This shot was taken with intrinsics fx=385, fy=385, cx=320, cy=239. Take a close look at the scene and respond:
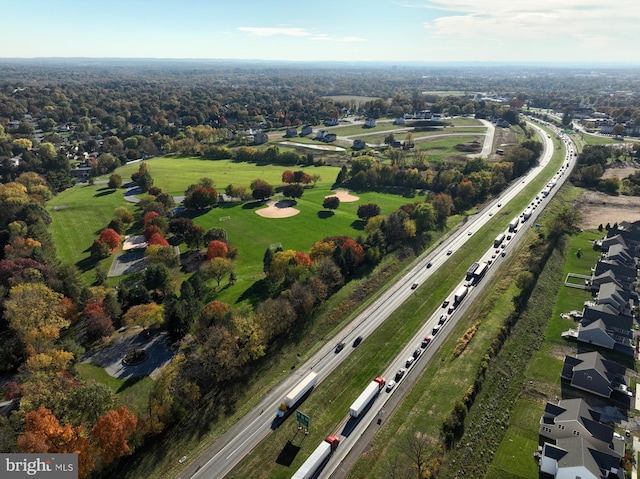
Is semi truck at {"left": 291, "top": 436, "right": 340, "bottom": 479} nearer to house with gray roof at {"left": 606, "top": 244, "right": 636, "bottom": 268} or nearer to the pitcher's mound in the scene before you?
house with gray roof at {"left": 606, "top": 244, "right": 636, "bottom": 268}

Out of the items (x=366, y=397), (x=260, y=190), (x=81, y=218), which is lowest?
(x=366, y=397)

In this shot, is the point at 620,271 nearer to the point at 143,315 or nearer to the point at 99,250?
the point at 143,315

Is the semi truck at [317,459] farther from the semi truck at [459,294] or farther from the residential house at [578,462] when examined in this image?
the semi truck at [459,294]

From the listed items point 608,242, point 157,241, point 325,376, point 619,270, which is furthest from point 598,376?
point 157,241

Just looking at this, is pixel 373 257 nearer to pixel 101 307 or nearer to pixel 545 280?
pixel 545 280

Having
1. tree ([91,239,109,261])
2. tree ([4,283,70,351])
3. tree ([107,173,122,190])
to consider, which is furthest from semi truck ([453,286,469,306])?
tree ([107,173,122,190])

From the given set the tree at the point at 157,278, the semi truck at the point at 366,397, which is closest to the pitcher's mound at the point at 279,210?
the tree at the point at 157,278

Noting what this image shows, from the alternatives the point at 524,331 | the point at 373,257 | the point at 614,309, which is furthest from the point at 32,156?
the point at 614,309
